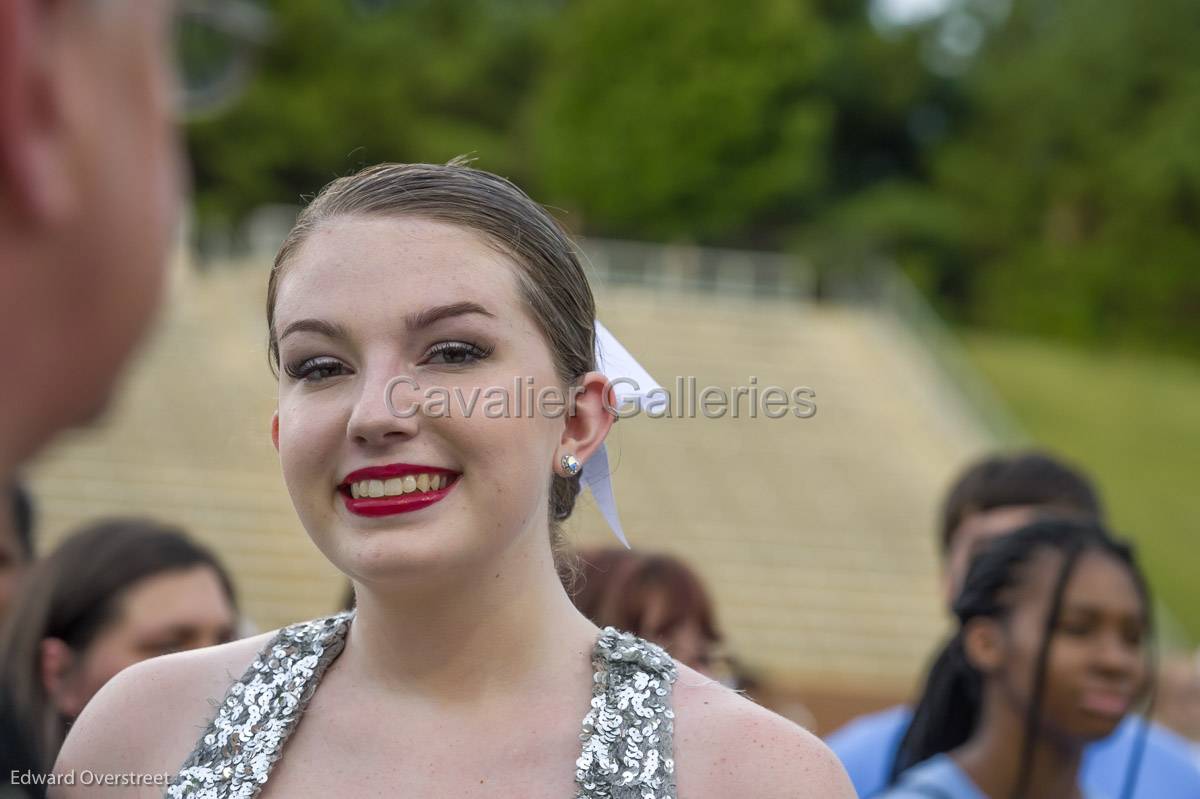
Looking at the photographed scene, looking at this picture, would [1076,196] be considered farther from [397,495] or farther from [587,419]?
[397,495]

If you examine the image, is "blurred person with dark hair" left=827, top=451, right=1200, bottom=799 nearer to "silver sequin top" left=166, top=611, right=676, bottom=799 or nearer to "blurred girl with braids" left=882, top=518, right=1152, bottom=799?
"blurred girl with braids" left=882, top=518, right=1152, bottom=799

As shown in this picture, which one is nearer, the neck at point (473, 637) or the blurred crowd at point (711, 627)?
the neck at point (473, 637)

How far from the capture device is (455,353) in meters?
1.93

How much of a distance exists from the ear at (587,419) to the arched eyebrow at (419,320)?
0.77 feet

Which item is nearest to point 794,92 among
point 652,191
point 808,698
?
point 652,191

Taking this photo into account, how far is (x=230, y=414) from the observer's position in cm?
1830

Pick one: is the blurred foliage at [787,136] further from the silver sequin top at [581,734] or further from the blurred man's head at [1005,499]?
the silver sequin top at [581,734]

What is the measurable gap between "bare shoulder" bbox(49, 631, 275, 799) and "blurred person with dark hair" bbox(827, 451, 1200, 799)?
2.20 meters

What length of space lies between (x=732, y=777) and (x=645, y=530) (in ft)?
47.7

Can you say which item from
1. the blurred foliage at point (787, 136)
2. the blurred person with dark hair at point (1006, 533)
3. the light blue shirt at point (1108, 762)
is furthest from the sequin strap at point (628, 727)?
the blurred foliage at point (787, 136)

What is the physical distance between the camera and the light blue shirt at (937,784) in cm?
319

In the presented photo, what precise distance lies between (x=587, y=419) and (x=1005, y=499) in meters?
2.74

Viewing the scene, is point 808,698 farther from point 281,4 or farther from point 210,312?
point 281,4
